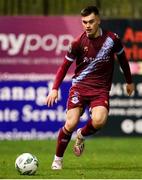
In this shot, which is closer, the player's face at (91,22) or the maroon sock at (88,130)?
the player's face at (91,22)

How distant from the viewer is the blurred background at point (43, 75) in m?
19.8

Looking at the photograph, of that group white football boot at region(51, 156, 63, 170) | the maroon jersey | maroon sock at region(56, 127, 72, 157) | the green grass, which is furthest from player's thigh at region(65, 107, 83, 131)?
the green grass

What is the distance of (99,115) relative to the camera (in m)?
12.4

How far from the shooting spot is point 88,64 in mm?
12594

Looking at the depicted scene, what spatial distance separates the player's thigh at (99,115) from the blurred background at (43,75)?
729 cm

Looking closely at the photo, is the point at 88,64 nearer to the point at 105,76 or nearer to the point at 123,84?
the point at 105,76

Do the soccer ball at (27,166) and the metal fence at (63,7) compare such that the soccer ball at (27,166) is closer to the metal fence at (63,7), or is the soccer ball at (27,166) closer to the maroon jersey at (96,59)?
the maroon jersey at (96,59)

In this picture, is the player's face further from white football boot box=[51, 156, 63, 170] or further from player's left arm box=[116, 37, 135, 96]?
white football boot box=[51, 156, 63, 170]

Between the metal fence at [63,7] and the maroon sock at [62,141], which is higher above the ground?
the maroon sock at [62,141]

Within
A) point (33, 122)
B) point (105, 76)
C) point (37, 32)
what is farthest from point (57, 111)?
point (105, 76)

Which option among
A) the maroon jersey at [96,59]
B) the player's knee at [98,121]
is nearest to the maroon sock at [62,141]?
the player's knee at [98,121]

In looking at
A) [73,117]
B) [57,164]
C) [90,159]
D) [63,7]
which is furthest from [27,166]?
[63,7]

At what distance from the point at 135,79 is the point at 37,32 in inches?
104

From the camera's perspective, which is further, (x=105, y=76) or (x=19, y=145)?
(x=19, y=145)
